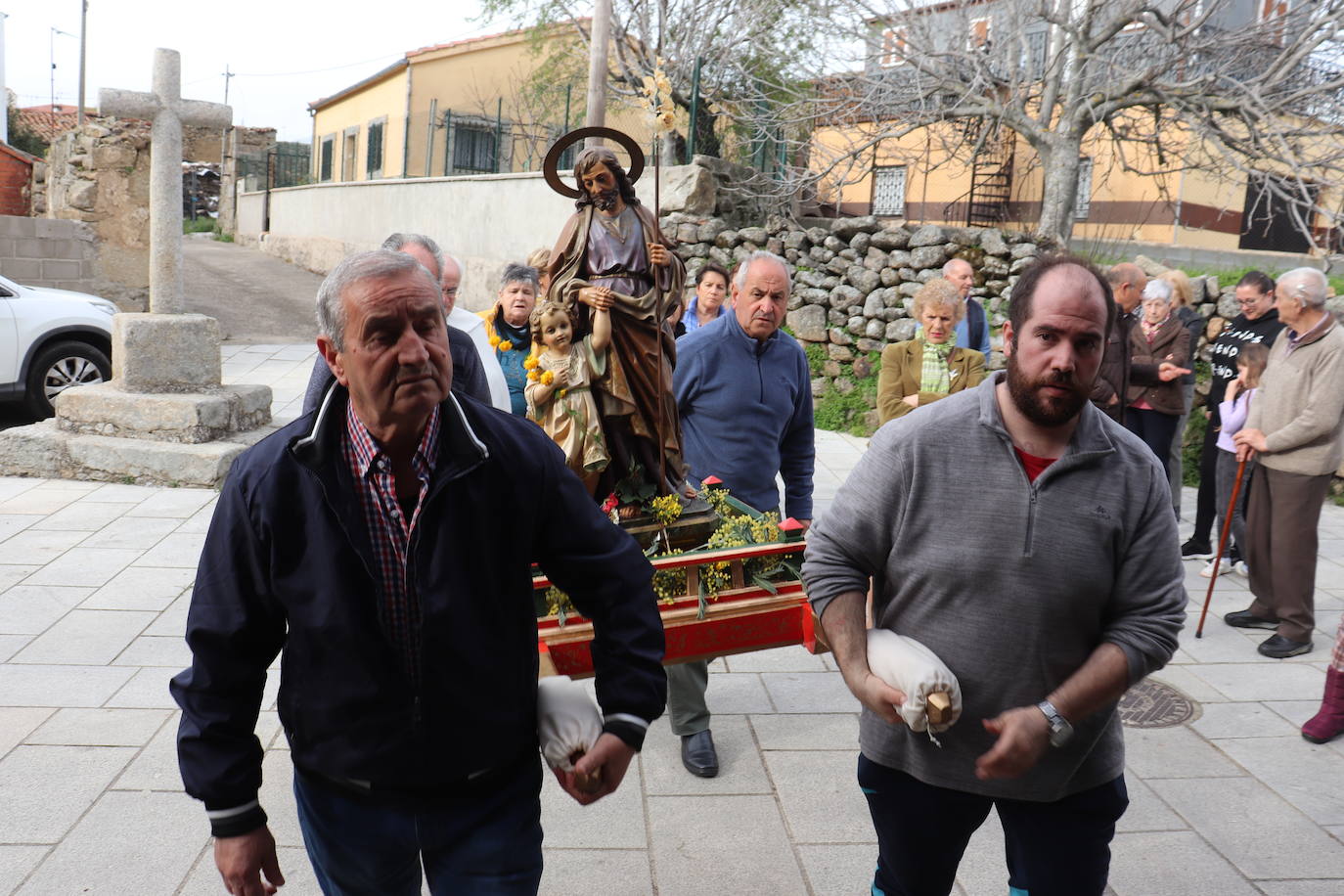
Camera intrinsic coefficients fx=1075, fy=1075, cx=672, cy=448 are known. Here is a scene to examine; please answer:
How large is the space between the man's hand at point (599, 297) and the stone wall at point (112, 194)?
502 inches

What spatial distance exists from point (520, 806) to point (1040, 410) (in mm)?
1322

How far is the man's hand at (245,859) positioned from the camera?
2.01 metres

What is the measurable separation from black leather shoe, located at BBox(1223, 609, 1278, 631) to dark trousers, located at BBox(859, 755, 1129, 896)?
4.18 m

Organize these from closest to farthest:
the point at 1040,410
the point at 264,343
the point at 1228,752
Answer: the point at 1040,410 < the point at 1228,752 < the point at 264,343

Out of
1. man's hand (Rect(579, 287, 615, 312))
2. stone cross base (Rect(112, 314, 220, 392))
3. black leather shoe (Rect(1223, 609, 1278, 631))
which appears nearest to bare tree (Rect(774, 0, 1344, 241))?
black leather shoe (Rect(1223, 609, 1278, 631))

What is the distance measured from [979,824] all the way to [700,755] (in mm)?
1827

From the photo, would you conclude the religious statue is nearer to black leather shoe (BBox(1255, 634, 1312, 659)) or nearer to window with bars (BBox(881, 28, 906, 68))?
black leather shoe (BBox(1255, 634, 1312, 659))

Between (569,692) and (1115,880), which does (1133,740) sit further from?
(569,692)

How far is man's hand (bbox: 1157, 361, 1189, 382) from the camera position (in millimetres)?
7168

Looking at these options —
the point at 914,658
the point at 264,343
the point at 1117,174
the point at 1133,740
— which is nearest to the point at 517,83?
the point at 264,343

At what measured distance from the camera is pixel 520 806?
2.11 m

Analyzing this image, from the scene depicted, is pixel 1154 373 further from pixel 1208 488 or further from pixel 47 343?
pixel 47 343

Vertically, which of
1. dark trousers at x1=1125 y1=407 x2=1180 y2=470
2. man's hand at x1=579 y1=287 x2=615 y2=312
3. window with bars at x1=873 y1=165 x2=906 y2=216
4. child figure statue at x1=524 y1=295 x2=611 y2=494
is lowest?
dark trousers at x1=1125 y1=407 x2=1180 y2=470

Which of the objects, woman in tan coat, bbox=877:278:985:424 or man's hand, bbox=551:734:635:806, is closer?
man's hand, bbox=551:734:635:806
